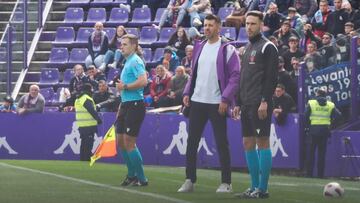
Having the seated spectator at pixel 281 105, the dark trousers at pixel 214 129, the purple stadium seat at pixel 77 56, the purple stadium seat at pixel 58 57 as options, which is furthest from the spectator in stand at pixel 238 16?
the dark trousers at pixel 214 129

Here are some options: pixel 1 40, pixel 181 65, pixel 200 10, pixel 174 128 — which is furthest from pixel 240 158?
pixel 1 40

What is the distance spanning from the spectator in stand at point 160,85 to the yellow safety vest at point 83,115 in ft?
6.10

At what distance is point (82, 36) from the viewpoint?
31234 mm

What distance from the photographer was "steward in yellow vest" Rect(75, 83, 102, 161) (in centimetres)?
2408

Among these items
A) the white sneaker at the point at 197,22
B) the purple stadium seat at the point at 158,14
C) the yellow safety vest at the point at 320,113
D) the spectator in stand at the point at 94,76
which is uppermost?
the purple stadium seat at the point at 158,14

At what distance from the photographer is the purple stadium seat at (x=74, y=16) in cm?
3200

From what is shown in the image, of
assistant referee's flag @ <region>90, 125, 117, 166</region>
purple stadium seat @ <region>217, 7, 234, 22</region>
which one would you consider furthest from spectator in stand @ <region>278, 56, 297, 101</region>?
purple stadium seat @ <region>217, 7, 234, 22</region>

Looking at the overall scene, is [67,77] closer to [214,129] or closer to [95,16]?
[95,16]

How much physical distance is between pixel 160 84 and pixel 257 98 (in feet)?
41.8

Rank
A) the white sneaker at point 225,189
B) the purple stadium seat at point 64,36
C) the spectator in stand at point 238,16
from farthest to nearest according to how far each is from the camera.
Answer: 1. the purple stadium seat at point 64,36
2. the spectator in stand at point 238,16
3. the white sneaker at point 225,189

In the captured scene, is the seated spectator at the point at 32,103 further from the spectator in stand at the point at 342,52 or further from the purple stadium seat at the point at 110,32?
the spectator in stand at the point at 342,52

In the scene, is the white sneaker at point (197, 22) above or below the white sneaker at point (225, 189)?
above

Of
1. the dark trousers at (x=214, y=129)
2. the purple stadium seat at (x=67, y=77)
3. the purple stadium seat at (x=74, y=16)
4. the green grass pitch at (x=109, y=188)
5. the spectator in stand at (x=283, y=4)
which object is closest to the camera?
the green grass pitch at (x=109, y=188)

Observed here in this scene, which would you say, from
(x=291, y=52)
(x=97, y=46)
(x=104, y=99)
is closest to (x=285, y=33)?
(x=291, y=52)
